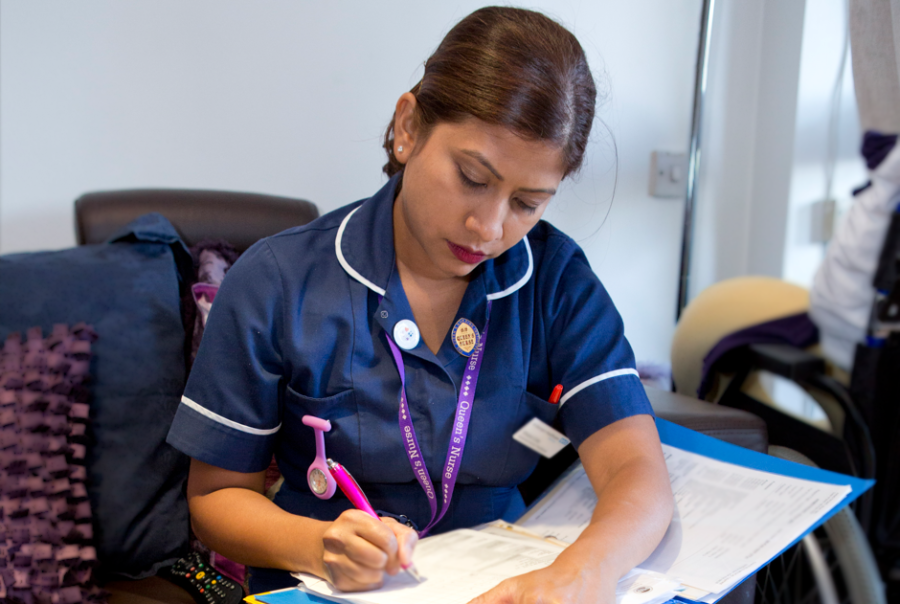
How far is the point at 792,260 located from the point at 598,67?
73 cm

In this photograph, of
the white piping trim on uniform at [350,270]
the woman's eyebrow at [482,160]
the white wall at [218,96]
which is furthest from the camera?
the white wall at [218,96]

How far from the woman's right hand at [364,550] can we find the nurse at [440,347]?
4 cm

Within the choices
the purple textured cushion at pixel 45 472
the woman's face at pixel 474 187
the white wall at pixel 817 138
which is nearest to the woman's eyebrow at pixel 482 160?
the woman's face at pixel 474 187

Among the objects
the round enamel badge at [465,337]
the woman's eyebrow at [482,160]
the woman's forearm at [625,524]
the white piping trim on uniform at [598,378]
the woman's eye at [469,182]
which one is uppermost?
the woman's eyebrow at [482,160]

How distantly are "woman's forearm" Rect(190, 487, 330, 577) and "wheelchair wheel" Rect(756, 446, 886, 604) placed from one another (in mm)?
426

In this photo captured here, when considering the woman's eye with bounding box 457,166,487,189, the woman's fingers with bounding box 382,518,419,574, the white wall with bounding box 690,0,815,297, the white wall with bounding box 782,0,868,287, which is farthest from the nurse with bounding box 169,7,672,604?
the white wall with bounding box 782,0,868,287

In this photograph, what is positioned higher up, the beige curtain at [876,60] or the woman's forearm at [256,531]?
the beige curtain at [876,60]

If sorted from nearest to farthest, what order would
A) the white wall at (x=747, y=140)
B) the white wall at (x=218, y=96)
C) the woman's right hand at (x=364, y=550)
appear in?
the white wall at (x=747, y=140) → the woman's right hand at (x=364, y=550) → the white wall at (x=218, y=96)

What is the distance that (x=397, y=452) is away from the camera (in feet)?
2.54

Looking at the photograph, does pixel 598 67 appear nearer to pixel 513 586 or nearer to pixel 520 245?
pixel 520 245

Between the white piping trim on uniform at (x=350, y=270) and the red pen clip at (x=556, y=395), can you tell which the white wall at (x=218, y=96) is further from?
the white piping trim on uniform at (x=350, y=270)

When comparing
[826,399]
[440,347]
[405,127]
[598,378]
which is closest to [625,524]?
[598,378]

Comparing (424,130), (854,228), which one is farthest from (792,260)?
(424,130)

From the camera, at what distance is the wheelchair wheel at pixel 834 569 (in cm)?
31
